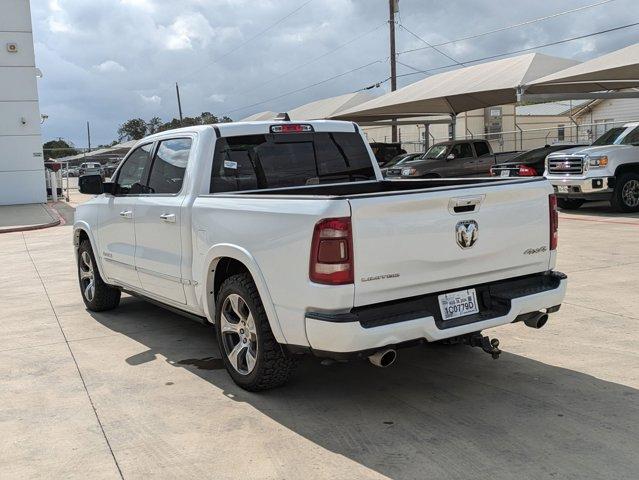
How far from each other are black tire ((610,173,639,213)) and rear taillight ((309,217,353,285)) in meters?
13.0

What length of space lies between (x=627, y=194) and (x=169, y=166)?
12.5 m

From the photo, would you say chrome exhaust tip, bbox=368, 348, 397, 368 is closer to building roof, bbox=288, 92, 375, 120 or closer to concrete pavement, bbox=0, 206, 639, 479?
concrete pavement, bbox=0, 206, 639, 479

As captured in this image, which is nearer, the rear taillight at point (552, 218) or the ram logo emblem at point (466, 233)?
the ram logo emblem at point (466, 233)

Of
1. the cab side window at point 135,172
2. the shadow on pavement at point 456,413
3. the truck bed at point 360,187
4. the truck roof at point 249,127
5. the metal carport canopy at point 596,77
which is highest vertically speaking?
the metal carport canopy at point 596,77

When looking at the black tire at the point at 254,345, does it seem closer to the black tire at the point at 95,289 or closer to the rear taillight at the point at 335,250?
the rear taillight at the point at 335,250

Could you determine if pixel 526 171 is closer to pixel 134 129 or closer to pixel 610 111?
pixel 610 111

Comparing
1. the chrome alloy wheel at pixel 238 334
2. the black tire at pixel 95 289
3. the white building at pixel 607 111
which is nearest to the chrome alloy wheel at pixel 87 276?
the black tire at pixel 95 289

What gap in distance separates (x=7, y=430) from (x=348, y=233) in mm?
2552

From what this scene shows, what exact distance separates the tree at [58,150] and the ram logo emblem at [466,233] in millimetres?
133918

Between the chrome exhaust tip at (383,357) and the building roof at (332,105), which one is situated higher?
the building roof at (332,105)

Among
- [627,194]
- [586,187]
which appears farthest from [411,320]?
[627,194]

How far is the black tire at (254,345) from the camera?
4.40 meters

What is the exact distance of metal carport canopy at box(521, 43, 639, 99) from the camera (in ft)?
55.4

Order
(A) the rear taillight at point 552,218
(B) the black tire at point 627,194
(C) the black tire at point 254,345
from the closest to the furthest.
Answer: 1. (C) the black tire at point 254,345
2. (A) the rear taillight at point 552,218
3. (B) the black tire at point 627,194
